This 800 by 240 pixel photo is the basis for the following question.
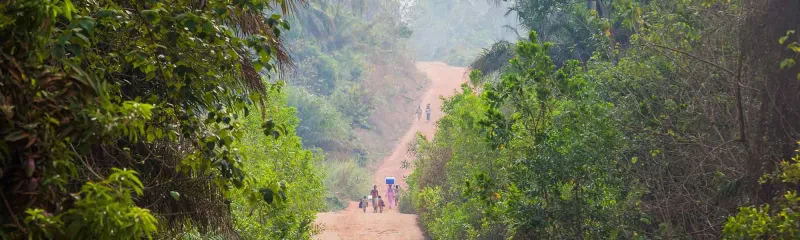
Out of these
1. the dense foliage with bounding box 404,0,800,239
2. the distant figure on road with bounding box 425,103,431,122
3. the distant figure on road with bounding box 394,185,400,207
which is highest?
the dense foliage with bounding box 404,0,800,239

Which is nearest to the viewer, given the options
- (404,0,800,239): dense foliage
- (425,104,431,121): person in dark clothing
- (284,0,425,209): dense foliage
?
(404,0,800,239): dense foliage

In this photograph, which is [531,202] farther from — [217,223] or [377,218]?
[377,218]

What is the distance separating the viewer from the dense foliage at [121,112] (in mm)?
2990

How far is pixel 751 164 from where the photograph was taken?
6887 millimetres

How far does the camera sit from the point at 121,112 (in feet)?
10.7

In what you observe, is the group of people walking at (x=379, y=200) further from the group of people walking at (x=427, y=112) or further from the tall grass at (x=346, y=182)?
the group of people walking at (x=427, y=112)

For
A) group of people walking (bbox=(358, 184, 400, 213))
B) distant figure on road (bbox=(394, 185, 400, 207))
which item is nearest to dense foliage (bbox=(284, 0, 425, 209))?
distant figure on road (bbox=(394, 185, 400, 207))

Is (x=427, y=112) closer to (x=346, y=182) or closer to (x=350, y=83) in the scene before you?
(x=350, y=83)

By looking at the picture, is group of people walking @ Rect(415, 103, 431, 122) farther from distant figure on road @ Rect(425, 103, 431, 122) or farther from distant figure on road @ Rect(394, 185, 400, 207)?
distant figure on road @ Rect(394, 185, 400, 207)

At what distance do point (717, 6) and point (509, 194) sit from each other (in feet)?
10.5

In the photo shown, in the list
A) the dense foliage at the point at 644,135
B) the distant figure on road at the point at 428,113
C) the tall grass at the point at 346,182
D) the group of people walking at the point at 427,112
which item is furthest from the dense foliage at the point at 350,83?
the dense foliage at the point at 644,135

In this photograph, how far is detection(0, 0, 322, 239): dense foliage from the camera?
299 centimetres

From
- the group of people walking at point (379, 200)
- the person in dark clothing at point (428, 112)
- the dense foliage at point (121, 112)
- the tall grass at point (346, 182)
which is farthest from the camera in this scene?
the person in dark clothing at point (428, 112)

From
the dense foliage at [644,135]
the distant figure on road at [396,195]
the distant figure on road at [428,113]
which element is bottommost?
the distant figure on road at [396,195]
